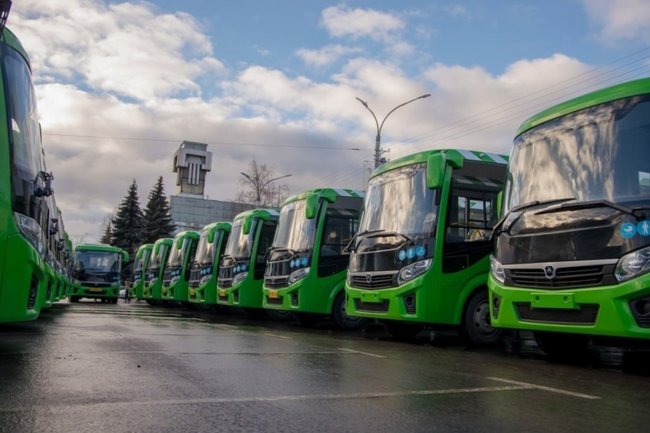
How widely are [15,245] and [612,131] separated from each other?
619 cm

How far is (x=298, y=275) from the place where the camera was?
1419cm

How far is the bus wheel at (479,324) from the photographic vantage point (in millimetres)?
9961

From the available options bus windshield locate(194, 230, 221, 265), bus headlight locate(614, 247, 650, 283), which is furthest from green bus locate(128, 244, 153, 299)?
bus headlight locate(614, 247, 650, 283)

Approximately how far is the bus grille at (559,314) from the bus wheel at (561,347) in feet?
3.67

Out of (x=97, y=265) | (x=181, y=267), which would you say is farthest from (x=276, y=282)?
(x=97, y=265)

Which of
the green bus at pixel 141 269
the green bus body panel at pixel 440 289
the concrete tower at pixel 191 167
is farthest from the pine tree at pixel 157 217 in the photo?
the green bus body panel at pixel 440 289

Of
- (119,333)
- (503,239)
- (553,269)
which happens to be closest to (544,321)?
(553,269)

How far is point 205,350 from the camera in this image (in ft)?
26.3

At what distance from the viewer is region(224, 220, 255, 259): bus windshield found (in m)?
18.2

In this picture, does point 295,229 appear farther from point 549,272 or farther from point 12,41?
point 12,41

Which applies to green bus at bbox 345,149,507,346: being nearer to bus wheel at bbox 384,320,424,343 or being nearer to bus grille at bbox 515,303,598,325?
bus wheel at bbox 384,320,424,343

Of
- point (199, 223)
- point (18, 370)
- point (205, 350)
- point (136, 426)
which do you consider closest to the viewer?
point (136, 426)

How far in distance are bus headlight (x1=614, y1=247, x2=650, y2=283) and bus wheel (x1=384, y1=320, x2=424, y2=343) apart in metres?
5.41

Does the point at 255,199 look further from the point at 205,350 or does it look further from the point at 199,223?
Result: the point at 205,350
